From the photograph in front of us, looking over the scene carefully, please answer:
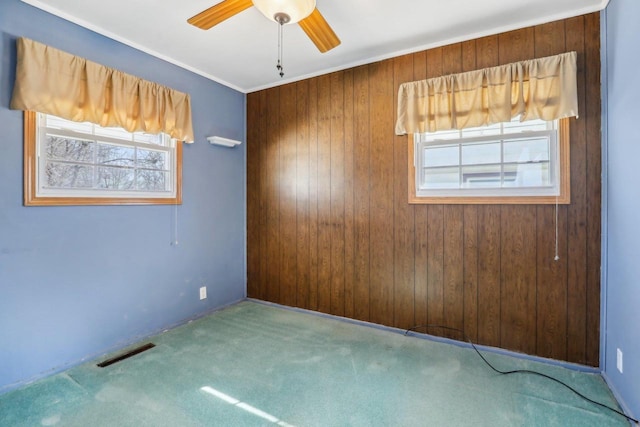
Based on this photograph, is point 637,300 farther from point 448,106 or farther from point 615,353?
point 448,106

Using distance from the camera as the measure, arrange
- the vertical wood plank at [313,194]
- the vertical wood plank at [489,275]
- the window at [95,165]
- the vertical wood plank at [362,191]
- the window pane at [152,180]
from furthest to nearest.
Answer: the vertical wood plank at [313,194]
the vertical wood plank at [362,191]
the window pane at [152,180]
the vertical wood plank at [489,275]
the window at [95,165]

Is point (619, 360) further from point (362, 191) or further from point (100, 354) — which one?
point (100, 354)

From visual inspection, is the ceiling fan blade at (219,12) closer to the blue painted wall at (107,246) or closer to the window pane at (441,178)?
the blue painted wall at (107,246)

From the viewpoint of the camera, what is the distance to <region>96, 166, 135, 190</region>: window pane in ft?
8.11

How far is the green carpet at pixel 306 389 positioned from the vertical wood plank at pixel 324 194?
0.64 meters

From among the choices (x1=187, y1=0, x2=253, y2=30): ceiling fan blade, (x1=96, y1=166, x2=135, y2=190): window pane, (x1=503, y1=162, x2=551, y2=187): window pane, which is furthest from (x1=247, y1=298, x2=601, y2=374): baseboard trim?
(x1=187, y1=0, x2=253, y2=30): ceiling fan blade

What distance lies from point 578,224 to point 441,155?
108 cm

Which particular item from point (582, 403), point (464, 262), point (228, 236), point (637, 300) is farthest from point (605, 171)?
point (228, 236)

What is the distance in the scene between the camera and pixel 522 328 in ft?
7.84

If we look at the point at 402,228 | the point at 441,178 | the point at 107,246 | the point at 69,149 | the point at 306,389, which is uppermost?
the point at 69,149

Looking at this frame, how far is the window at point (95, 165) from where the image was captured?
2.12 meters

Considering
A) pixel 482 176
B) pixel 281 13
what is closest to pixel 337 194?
pixel 482 176

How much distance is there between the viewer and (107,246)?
2.48 metres

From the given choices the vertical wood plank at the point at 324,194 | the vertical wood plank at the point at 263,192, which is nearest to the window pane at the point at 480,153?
the vertical wood plank at the point at 324,194
